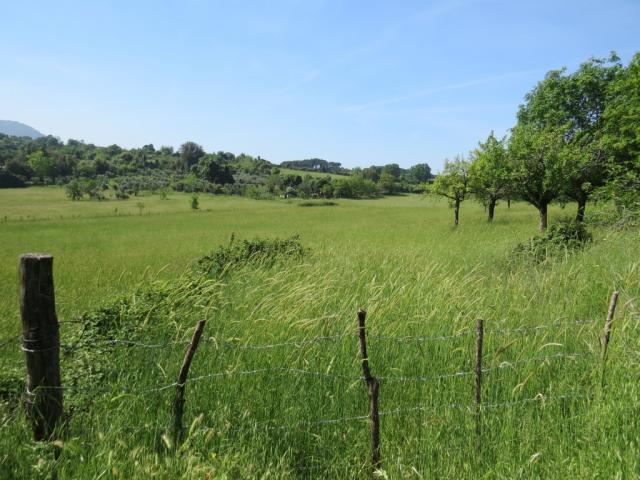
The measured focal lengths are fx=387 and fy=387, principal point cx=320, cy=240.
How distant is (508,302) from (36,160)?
12351cm

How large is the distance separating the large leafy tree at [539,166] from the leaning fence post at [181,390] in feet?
65.1

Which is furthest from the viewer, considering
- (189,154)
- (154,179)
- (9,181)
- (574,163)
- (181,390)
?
(189,154)

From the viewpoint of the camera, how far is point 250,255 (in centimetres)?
1141

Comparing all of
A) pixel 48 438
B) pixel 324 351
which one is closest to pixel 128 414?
pixel 48 438

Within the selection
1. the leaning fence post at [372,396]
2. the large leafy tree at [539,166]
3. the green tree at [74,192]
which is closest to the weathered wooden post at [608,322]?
the leaning fence post at [372,396]

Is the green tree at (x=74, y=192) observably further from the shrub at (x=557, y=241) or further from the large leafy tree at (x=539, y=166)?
the shrub at (x=557, y=241)

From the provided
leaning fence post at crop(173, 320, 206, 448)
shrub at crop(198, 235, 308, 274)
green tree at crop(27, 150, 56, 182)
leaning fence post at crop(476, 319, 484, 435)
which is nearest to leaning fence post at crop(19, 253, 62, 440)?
leaning fence post at crop(173, 320, 206, 448)

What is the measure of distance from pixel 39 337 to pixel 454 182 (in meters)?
36.4

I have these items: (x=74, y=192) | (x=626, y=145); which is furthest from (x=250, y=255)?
(x=74, y=192)

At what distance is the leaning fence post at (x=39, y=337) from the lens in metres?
2.89

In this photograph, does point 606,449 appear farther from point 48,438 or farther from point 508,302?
point 48,438

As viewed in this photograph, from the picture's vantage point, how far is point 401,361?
14.7 feet

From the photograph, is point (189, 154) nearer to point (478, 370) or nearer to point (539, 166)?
point (539, 166)

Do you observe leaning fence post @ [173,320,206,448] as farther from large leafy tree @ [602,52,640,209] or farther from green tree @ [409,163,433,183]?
green tree @ [409,163,433,183]
